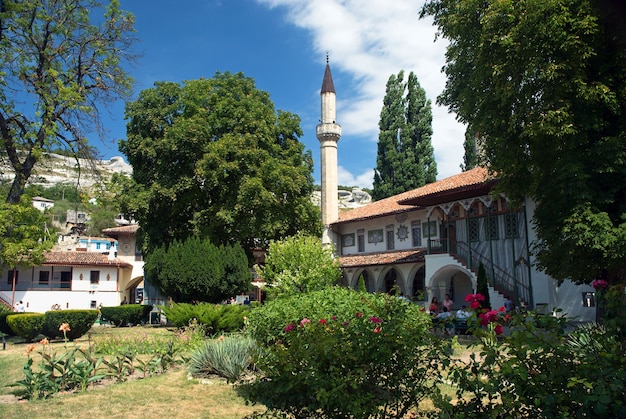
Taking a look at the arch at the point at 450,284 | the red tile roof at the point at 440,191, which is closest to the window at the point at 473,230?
the red tile roof at the point at 440,191

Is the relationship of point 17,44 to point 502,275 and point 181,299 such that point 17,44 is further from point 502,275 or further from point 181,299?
point 502,275

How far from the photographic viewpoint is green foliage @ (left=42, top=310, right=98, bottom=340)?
14625mm

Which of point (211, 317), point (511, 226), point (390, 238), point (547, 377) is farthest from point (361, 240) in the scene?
point (547, 377)

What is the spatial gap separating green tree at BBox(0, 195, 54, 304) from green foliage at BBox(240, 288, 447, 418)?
12309mm

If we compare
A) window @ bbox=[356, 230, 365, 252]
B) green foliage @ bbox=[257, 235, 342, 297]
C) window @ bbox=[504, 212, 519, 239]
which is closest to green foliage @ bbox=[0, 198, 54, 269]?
green foliage @ bbox=[257, 235, 342, 297]

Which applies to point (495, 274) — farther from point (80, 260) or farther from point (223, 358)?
point (80, 260)

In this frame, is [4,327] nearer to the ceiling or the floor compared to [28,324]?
nearer to the floor

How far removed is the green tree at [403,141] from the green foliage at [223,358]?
1104 inches

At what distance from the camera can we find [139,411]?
6527 millimetres

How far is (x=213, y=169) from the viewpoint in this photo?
2214cm

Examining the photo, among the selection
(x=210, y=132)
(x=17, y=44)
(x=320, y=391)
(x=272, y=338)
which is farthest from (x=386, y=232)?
(x=320, y=391)

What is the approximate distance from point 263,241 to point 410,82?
19.5 meters

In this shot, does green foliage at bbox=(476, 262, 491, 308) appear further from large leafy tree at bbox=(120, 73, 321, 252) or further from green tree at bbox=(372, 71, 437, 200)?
green tree at bbox=(372, 71, 437, 200)

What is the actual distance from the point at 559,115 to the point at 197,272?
44.3 ft
